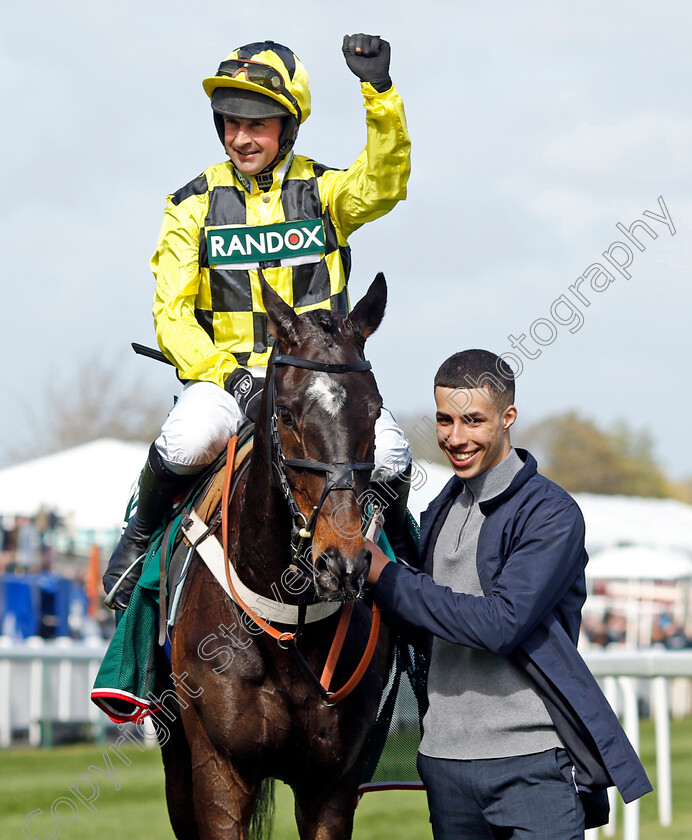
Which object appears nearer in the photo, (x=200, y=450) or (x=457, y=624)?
(x=457, y=624)

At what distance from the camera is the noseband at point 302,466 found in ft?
9.62

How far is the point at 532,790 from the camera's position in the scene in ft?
9.96

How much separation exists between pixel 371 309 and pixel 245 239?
103cm

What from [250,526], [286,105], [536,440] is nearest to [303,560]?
[250,526]

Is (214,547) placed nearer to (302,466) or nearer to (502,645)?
(302,466)

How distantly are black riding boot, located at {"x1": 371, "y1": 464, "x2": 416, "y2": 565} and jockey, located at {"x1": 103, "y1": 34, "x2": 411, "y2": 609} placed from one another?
1cm

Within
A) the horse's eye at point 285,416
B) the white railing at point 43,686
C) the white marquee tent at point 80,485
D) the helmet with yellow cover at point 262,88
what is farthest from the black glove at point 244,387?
the white marquee tent at point 80,485

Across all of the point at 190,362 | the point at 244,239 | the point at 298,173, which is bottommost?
the point at 190,362

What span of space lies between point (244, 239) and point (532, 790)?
7.05 ft

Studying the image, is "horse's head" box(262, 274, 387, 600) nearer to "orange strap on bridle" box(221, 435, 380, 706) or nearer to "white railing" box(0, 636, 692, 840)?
"orange strap on bridle" box(221, 435, 380, 706)

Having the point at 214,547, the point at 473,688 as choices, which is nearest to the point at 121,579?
the point at 214,547

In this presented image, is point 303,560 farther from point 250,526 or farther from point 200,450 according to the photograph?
point 200,450

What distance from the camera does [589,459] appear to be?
64438 mm

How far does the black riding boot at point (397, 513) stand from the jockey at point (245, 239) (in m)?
0.01
